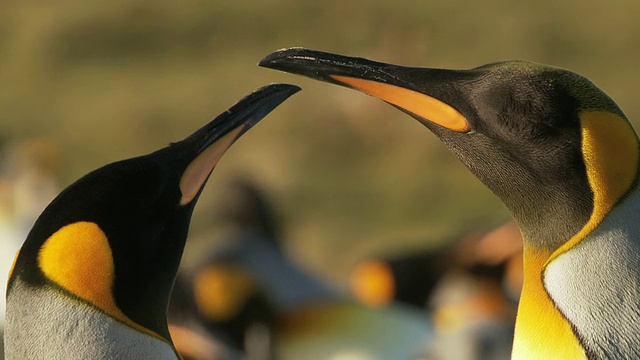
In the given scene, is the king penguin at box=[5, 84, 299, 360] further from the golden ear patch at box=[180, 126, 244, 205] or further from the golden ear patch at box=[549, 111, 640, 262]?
the golden ear patch at box=[549, 111, 640, 262]

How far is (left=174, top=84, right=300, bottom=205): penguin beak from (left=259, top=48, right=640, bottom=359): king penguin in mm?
238

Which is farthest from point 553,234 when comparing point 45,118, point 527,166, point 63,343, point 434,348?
point 45,118

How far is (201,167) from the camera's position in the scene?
2.62m

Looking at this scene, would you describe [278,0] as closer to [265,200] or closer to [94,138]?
[94,138]

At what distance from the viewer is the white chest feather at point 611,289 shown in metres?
2.24

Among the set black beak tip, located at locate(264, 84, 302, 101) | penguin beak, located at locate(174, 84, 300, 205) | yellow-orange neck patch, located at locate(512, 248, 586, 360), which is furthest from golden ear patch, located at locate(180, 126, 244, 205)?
yellow-orange neck patch, located at locate(512, 248, 586, 360)

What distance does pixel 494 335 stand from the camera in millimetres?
6477

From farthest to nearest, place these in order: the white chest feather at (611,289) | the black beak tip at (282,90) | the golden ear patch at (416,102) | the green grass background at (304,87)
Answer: the green grass background at (304,87)
the black beak tip at (282,90)
the golden ear patch at (416,102)
the white chest feather at (611,289)

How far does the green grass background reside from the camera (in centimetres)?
1170

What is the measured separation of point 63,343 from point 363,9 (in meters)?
16.0

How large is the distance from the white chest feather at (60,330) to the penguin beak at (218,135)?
34 cm

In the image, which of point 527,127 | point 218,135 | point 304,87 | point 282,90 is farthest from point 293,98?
point 527,127

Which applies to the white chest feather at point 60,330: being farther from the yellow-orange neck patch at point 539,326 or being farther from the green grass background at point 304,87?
the green grass background at point 304,87

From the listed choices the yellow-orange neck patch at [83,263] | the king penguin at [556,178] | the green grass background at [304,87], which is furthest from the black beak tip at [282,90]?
the green grass background at [304,87]
